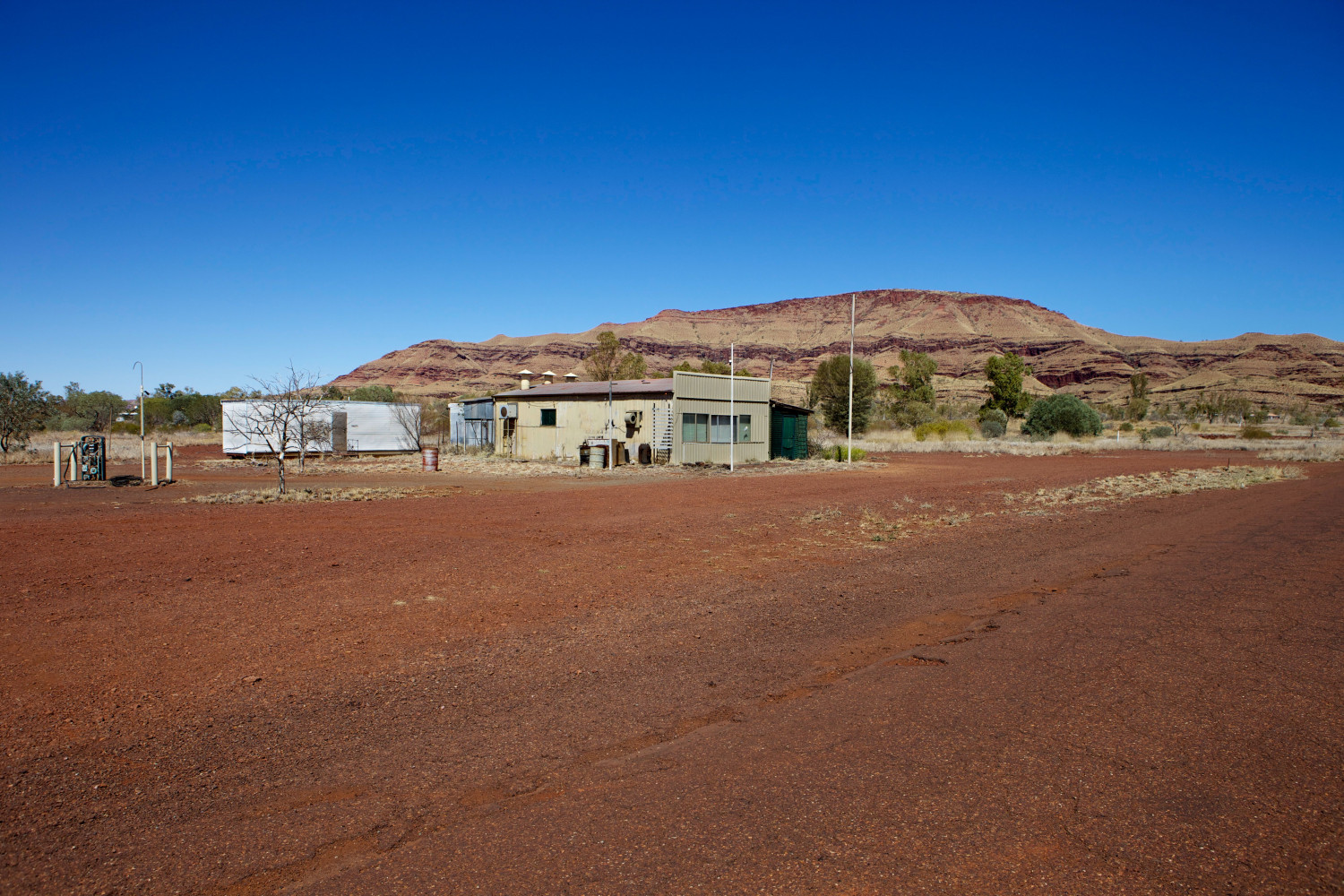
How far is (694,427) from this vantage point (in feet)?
103

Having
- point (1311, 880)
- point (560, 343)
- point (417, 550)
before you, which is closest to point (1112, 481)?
point (417, 550)

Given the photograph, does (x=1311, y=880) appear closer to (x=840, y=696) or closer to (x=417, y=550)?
(x=840, y=696)

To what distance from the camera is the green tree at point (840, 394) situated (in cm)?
5744

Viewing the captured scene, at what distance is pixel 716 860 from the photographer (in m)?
3.36

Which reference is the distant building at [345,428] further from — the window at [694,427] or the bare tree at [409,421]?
the window at [694,427]

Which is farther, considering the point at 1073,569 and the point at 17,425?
the point at 17,425

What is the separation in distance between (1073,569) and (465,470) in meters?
23.3

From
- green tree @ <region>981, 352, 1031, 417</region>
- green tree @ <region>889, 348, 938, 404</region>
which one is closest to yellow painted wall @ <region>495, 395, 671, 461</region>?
green tree @ <region>981, 352, 1031, 417</region>

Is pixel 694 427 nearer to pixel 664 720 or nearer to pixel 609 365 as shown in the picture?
pixel 664 720

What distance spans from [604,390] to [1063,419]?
37864 millimetres

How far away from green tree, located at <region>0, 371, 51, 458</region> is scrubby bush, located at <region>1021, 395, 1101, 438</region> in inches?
2311

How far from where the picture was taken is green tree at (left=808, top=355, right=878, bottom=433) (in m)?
57.4

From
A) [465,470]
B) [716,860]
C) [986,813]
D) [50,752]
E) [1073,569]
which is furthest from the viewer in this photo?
[465,470]

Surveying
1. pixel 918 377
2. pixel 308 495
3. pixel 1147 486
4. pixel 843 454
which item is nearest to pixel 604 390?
pixel 843 454
